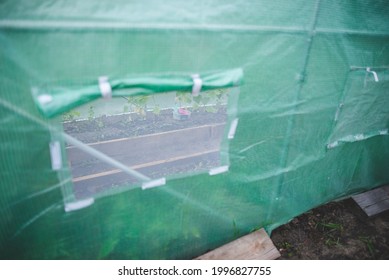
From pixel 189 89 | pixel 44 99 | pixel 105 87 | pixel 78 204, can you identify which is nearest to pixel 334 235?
pixel 189 89

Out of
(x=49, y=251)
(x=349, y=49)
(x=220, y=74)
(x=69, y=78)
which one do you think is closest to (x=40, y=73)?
(x=69, y=78)

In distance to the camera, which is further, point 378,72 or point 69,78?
point 378,72

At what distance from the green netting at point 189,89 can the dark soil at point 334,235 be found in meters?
0.27

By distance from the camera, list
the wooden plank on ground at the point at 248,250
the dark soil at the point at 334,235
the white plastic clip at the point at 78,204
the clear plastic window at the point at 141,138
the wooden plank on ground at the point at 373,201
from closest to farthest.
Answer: the white plastic clip at the point at 78,204 < the wooden plank on ground at the point at 248,250 < the dark soil at the point at 334,235 < the wooden plank on ground at the point at 373,201 < the clear plastic window at the point at 141,138

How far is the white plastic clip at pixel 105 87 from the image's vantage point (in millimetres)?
1945

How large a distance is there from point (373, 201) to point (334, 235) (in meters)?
1.26

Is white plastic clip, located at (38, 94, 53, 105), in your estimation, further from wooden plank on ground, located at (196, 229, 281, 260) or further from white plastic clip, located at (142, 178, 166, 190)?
wooden plank on ground, located at (196, 229, 281, 260)

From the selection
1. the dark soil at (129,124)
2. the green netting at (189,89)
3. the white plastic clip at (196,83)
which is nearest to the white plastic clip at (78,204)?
the green netting at (189,89)

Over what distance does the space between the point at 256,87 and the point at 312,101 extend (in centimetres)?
96

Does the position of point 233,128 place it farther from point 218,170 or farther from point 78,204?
point 78,204

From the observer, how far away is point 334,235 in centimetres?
401

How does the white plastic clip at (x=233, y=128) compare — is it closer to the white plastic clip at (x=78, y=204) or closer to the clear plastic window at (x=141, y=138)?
the white plastic clip at (x=78, y=204)
